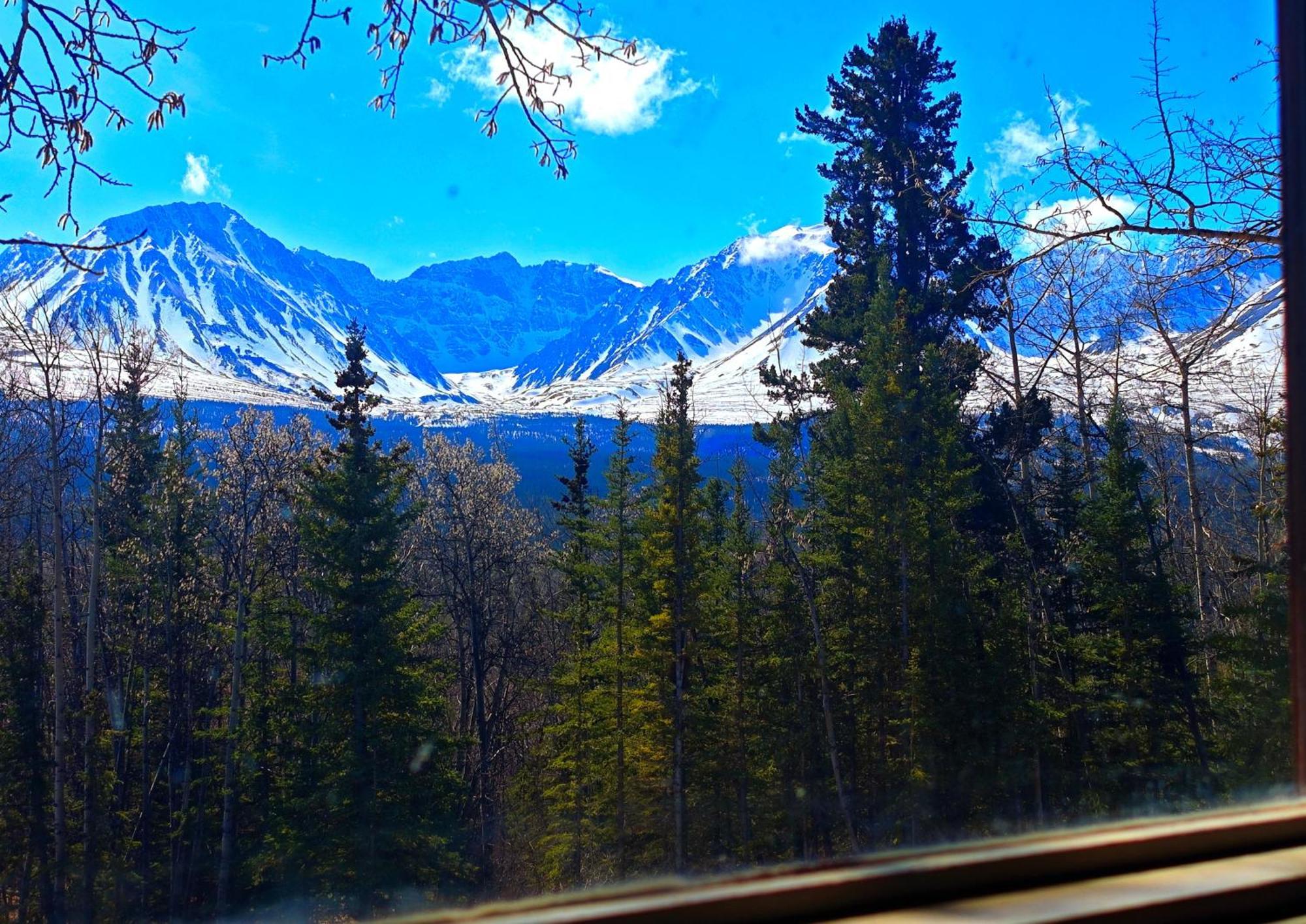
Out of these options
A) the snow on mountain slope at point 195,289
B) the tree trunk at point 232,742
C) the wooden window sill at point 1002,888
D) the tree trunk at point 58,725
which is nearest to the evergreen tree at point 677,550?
the snow on mountain slope at point 195,289

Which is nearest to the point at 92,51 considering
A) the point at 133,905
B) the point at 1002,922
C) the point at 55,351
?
the point at 1002,922

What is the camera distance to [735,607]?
1223cm

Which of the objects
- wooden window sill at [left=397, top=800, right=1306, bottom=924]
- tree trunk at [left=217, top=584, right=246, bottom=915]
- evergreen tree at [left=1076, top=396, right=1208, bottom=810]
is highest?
wooden window sill at [left=397, top=800, right=1306, bottom=924]

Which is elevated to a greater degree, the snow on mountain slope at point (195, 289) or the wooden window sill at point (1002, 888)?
the snow on mountain slope at point (195, 289)

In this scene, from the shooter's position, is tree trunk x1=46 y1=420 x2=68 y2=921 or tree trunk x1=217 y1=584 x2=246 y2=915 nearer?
tree trunk x1=46 y1=420 x2=68 y2=921

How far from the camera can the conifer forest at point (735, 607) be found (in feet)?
20.3

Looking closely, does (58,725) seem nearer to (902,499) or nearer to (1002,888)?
(902,499)

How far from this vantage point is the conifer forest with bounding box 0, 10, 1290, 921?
6184 millimetres

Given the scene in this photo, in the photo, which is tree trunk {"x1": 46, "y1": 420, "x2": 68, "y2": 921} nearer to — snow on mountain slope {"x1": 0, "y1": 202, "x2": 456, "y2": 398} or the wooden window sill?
snow on mountain slope {"x1": 0, "y1": 202, "x2": 456, "y2": 398}

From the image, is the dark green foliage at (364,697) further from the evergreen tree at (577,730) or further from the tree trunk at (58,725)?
the tree trunk at (58,725)

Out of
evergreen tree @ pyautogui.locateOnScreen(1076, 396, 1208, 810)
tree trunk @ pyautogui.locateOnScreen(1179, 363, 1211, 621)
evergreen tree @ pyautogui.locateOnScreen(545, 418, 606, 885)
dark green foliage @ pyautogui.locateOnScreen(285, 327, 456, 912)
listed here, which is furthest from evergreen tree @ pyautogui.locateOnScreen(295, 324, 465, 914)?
tree trunk @ pyautogui.locateOnScreen(1179, 363, 1211, 621)

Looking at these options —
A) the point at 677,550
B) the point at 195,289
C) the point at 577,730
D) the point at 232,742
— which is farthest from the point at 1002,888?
the point at 195,289

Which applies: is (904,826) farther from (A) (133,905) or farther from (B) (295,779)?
(B) (295,779)

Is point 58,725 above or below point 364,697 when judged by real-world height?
above
